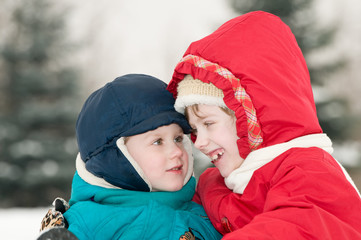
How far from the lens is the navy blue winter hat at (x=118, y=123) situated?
1.51m

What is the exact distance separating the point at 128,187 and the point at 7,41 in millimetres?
7740

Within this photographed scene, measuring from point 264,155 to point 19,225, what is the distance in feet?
7.59

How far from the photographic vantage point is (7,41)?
8.23m

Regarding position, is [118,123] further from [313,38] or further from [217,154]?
[313,38]

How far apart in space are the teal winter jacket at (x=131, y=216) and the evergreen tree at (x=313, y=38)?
13.4 ft

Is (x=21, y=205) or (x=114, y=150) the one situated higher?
(x=114, y=150)

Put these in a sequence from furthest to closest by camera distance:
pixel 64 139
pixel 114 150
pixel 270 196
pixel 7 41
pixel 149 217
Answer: pixel 7 41 → pixel 64 139 → pixel 114 150 → pixel 149 217 → pixel 270 196

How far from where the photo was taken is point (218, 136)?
142 cm

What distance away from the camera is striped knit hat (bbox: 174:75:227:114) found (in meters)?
1.40

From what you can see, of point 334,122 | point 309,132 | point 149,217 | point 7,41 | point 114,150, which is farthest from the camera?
point 7,41

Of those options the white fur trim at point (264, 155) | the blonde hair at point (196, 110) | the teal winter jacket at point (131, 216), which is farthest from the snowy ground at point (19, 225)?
the white fur trim at point (264, 155)

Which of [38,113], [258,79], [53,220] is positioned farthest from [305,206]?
[38,113]

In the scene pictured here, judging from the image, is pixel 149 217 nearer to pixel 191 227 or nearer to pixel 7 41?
pixel 191 227

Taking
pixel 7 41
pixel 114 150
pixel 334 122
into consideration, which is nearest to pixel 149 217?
pixel 114 150
